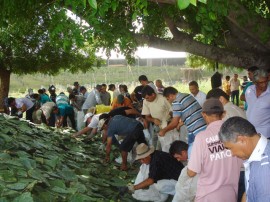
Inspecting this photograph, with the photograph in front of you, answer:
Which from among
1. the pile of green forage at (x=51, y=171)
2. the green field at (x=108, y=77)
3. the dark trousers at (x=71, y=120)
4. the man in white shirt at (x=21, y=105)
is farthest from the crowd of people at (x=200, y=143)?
the green field at (x=108, y=77)

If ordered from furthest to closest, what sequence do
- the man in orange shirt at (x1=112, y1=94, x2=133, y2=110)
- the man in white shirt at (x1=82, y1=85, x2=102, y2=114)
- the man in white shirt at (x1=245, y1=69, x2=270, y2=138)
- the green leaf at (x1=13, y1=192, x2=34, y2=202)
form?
the man in white shirt at (x1=82, y1=85, x2=102, y2=114) → the man in orange shirt at (x1=112, y1=94, x2=133, y2=110) → the man in white shirt at (x1=245, y1=69, x2=270, y2=138) → the green leaf at (x1=13, y1=192, x2=34, y2=202)

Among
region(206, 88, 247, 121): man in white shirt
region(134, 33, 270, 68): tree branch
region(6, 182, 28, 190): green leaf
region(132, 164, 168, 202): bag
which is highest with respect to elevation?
region(134, 33, 270, 68): tree branch

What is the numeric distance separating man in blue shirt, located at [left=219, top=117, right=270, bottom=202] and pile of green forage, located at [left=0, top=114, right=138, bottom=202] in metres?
2.09

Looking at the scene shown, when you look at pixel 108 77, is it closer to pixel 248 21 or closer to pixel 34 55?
pixel 34 55

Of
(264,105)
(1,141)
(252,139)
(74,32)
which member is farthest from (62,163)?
(252,139)

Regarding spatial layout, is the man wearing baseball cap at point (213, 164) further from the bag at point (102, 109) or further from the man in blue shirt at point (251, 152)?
the bag at point (102, 109)

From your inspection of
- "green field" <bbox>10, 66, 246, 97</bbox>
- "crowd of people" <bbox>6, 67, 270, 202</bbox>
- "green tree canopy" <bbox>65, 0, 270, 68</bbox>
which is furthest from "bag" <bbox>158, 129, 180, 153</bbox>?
"green field" <bbox>10, 66, 246, 97</bbox>

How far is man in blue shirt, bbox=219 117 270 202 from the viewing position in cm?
235

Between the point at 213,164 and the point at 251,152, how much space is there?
1.24 metres

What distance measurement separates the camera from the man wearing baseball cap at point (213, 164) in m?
3.66

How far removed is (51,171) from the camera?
5.36 meters

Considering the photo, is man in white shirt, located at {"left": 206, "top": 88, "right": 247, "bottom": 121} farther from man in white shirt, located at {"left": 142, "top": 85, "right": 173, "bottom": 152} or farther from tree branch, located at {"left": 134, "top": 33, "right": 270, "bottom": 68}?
tree branch, located at {"left": 134, "top": 33, "right": 270, "bottom": 68}

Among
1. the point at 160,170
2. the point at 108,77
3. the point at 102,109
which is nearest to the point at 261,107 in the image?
the point at 160,170

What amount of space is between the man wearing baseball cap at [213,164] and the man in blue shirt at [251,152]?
0.97m
